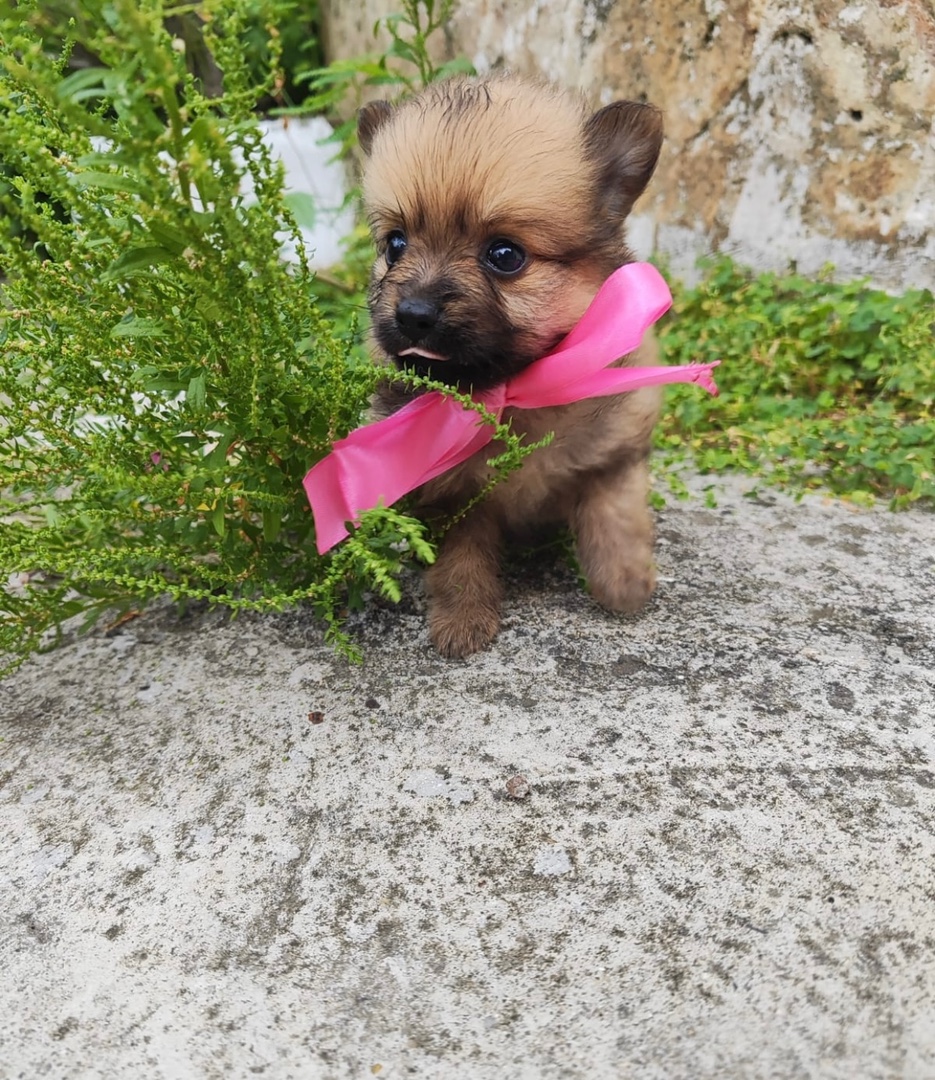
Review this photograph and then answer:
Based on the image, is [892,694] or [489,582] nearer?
[892,694]

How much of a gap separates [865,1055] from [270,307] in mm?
1541

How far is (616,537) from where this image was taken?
2.06 meters

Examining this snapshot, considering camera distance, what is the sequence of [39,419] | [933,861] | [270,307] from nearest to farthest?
[933,861], [270,307], [39,419]

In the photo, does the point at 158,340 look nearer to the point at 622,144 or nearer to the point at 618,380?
the point at 618,380

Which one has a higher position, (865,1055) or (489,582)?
(489,582)

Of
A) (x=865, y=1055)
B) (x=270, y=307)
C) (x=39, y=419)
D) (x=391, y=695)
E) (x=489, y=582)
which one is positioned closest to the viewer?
(x=865, y=1055)

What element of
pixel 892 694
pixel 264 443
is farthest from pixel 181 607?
pixel 892 694

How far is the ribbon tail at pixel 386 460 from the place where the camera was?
1822 millimetres

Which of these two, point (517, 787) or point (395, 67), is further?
point (395, 67)

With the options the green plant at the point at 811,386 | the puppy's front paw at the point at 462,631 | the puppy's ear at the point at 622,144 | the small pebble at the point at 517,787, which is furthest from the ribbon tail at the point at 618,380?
the green plant at the point at 811,386

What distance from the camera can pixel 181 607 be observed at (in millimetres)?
2277

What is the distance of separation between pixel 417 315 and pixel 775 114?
2.44 m

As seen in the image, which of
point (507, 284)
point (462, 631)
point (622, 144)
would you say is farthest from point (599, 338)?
point (462, 631)

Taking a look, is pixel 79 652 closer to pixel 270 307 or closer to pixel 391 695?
pixel 391 695
